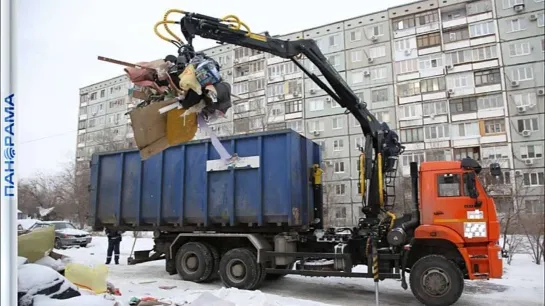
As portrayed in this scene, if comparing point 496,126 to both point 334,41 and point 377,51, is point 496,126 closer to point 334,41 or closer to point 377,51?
point 334,41

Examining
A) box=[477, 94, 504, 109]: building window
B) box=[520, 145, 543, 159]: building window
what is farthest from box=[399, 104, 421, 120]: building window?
box=[520, 145, 543, 159]: building window

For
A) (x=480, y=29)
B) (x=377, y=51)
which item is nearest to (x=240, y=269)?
(x=480, y=29)

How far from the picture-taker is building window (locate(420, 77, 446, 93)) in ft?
40.4

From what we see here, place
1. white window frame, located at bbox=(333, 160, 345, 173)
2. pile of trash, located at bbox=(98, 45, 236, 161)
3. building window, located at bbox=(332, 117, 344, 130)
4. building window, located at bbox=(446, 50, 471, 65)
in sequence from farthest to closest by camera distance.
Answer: building window, located at bbox=(332, 117, 344, 130), building window, located at bbox=(446, 50, 471, 65), white window frame, located at bbox=(333, 160, 345, 173), pile of trash, located at bbox=(98, 45, 236, 161)

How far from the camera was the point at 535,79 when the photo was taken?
→ 2.21m

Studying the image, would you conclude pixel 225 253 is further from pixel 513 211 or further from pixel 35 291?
pixel 513 211

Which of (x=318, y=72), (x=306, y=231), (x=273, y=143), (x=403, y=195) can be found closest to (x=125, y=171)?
(x=273, y=143)

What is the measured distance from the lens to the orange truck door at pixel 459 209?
4789 millimetres

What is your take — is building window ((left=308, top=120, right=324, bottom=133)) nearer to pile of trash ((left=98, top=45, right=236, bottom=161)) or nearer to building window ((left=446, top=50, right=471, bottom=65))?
building window ((left=446, top=50, right=471, bottom=65))

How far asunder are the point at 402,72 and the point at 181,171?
8631mm

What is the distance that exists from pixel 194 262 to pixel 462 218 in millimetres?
3869

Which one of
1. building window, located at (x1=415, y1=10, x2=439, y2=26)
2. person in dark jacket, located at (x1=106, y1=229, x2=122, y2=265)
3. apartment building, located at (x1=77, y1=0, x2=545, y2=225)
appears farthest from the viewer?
building window, located at (x1=415, y1=10, x2=439, y2=26)

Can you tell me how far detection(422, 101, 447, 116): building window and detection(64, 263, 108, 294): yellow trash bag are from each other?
11.1m

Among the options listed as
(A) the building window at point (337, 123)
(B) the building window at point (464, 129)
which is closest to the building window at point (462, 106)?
(B) the building window at point (464, 129)
